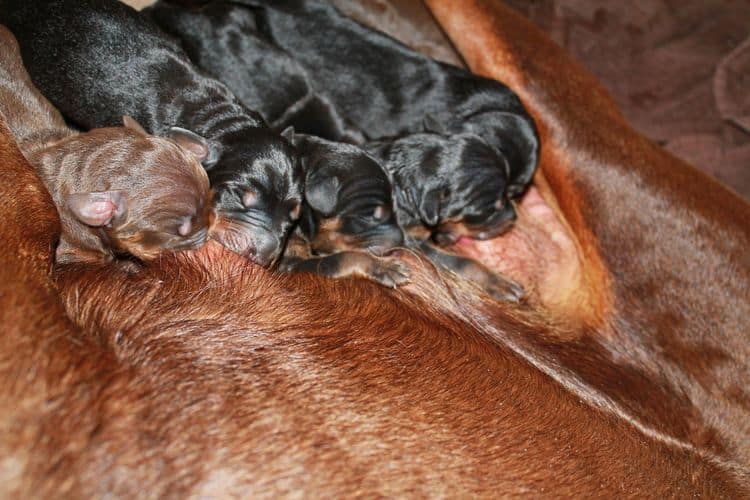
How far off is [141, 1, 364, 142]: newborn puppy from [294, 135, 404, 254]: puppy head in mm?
372

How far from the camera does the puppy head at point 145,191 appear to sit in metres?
2.43

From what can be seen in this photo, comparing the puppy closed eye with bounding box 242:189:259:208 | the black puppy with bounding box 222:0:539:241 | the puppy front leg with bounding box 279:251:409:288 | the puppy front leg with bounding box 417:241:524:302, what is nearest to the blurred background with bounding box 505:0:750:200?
the black puppy with bounding box 222:0:539:241

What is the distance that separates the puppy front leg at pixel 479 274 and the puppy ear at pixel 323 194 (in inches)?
16.1

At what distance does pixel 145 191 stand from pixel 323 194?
64 cm

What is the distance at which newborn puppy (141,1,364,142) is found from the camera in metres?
3.22

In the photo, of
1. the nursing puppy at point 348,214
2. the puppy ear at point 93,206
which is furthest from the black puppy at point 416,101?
the puppy ear at point 93,206

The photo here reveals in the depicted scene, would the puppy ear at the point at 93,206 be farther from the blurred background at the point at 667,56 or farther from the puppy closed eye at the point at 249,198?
the blurred background at the point at 667,56

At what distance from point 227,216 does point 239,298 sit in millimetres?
556

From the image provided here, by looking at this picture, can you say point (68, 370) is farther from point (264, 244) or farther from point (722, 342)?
point (722, 342)

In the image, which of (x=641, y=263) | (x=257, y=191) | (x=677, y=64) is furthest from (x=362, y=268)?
(x=677, y=64)

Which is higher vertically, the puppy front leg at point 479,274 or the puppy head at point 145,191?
the puppy head at point 145,191

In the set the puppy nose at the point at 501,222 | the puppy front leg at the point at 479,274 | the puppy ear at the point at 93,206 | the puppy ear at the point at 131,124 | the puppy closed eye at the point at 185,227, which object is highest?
the puppy ear at the point at 131,124

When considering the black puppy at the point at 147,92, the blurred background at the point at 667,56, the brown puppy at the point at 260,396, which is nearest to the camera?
the brown puppy at the point at 260,396

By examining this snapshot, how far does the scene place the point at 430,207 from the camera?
9.99 feet
